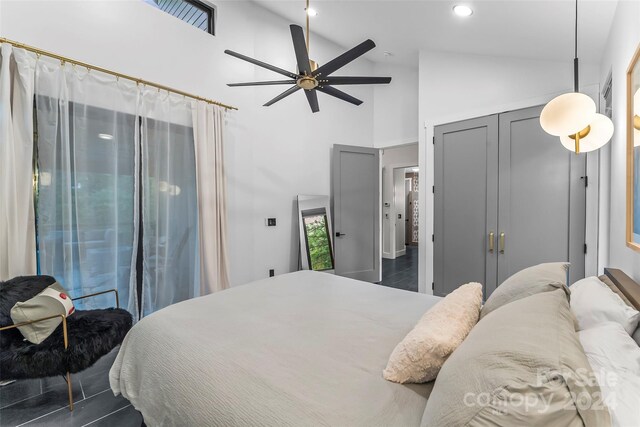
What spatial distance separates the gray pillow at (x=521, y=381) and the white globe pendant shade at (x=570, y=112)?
103cm

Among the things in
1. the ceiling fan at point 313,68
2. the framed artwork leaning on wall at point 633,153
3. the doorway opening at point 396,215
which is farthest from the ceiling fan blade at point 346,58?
the doorway opening at point 396,215

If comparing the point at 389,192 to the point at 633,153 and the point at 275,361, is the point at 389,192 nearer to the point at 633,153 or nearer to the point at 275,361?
the point at 633,153

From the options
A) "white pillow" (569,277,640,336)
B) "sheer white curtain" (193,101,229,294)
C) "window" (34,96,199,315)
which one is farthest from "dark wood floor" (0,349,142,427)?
"white pillow" (569,277,640,336)

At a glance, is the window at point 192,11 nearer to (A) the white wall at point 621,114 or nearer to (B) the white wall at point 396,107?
(B) the white wall at point 396,107

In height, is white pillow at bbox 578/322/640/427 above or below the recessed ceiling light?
below

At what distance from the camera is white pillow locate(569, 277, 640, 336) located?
41.6 inches

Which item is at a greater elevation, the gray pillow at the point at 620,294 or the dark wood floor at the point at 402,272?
the gray pillow at the point at 620,294

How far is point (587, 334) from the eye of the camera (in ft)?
3.29

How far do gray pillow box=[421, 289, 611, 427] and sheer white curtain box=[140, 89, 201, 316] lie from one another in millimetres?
2803

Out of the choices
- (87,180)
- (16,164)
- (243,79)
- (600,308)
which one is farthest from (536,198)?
(16,164)

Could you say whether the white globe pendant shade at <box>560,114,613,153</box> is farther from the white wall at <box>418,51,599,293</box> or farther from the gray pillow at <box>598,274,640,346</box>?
the white wall at <box>418,51,599,293</box>

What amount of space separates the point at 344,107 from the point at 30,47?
147 inches

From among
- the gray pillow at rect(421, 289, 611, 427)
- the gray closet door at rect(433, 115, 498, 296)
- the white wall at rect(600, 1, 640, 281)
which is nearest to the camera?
the gray pillow at rect(421, 289, 611, 427)

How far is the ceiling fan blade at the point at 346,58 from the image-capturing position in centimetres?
186
